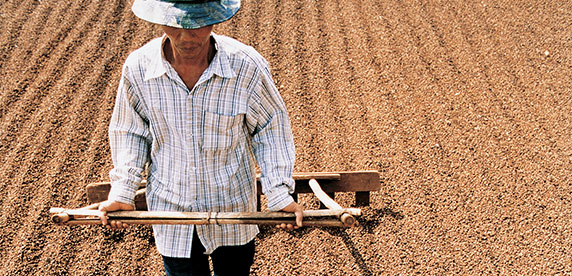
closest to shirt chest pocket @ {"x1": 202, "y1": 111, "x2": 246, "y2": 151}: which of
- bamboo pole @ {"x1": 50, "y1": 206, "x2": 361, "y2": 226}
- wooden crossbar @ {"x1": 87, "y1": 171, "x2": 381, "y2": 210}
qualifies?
bamboo pole @ {"x1": 50, "y1": 206, "x2": 361, "y2": 226}

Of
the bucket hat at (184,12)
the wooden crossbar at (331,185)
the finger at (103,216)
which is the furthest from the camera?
the wooden crossbar at (331,185)

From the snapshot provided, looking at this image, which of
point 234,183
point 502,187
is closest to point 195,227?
point 234,183

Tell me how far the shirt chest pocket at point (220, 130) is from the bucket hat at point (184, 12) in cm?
36

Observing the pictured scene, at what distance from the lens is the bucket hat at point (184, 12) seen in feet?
6.24

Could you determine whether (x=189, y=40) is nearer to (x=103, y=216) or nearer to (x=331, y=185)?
(x=103, y=216)

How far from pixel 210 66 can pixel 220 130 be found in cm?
24

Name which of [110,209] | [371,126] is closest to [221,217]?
[110,209]

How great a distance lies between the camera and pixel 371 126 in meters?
4.49

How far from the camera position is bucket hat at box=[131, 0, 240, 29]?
6.24 ft

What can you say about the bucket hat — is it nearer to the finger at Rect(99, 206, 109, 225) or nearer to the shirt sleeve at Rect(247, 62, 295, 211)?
the shirt sleeve at Rect(247, 62, 295, 211)

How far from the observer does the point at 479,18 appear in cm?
584

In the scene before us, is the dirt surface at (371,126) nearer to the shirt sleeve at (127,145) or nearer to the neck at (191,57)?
the shirt sleeve at (127,145)

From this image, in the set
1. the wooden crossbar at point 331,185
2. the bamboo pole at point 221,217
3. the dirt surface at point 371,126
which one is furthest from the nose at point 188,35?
the dirt surface at point 371,126

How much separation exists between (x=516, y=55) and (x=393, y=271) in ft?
9.29
